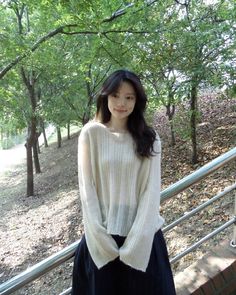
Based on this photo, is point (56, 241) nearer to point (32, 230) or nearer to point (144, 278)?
point (32, 230)

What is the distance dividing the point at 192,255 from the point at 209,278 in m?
1.76

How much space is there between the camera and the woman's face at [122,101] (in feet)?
5.16

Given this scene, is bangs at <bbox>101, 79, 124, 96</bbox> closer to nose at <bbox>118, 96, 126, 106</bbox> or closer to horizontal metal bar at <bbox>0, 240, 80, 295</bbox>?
nose at <bbox>118, 96, 126, 106</bbox>

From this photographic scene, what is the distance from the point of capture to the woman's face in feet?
5.16

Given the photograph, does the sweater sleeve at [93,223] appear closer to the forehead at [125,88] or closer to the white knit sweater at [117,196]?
the white knit sweater at [117,196]

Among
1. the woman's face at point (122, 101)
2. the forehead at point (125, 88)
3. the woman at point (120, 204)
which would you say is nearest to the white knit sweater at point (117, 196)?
the woman at point (120, 204)

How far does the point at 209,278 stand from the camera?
2.07m

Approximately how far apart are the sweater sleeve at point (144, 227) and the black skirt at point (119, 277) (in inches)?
2.6

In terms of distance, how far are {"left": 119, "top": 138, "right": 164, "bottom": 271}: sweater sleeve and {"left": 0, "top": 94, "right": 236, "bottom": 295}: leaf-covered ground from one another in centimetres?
196

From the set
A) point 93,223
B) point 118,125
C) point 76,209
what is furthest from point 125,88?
point 76,209

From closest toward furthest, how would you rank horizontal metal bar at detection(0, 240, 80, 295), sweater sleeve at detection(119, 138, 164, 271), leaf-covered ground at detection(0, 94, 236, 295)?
horizontal metal bar at detection(0, 240, 80, 295)
sweater sleeve at detection(119, 138, 164, 271)
leaf-covered ground at detection(0, 94, 236, 295)

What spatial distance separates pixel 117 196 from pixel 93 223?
17 centimetres

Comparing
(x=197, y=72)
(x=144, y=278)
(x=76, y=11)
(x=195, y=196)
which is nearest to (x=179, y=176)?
(x=195, y=196)

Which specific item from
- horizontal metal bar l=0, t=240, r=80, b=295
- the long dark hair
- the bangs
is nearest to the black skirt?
horizontal metal bar l=0, t=240, r=80, b=295
